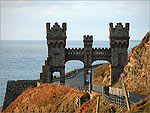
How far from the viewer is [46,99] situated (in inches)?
2041

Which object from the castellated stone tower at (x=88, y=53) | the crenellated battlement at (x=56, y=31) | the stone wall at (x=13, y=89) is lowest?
the stone wall at (x=13, y=89)

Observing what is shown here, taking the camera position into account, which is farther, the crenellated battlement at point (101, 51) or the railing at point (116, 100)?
the crenellated battlement at point (101, 51)

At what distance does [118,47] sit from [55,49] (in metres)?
11.7

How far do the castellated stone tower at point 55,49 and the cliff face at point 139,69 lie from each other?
11.1 meters

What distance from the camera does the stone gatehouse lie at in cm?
6006

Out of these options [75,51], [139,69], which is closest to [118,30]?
[75,51]

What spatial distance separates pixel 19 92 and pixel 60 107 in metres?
19.2

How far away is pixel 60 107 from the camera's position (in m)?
46.1

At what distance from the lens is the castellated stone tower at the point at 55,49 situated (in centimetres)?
6003

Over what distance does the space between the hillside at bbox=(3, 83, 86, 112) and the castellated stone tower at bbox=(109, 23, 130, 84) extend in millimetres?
12497

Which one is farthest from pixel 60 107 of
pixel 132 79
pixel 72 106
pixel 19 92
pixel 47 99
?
pixel 19 92

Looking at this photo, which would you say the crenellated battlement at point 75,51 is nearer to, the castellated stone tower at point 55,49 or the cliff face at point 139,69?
the castellated stone tower at point 55,49

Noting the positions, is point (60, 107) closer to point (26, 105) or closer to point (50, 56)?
point (26, 105)

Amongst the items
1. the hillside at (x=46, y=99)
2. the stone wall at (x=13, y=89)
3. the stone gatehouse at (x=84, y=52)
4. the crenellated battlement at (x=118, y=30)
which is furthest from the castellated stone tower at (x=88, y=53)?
the stone wall at (x=13, y=89)
